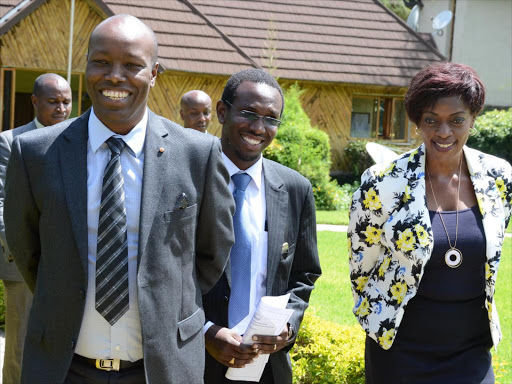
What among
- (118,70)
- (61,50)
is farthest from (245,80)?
(61,50)

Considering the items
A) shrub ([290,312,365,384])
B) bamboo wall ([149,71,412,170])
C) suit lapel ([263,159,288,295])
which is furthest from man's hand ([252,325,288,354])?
bamboo wall ([149,71,412,170])

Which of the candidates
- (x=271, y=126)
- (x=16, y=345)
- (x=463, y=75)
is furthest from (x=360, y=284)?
(x=16, y=345)

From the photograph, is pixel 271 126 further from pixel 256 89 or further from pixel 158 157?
pixel 158 157

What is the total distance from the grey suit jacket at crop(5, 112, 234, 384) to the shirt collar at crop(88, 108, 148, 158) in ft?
0.12

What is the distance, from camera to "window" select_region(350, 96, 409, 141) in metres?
24.4

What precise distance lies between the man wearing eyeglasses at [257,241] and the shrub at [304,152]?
46.6 ft

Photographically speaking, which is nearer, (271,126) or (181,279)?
(181,279)

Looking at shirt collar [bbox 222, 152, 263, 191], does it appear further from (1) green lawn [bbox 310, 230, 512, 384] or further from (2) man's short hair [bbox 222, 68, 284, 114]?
(1) green lawn [bbox 310, 230, 512, 384]

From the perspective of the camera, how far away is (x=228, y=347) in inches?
145

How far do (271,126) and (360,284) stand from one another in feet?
3.25

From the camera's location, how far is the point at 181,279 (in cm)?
313

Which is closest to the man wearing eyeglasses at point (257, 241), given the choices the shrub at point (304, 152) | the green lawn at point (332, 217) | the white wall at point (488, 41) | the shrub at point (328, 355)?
the shrub at point (328, 355)

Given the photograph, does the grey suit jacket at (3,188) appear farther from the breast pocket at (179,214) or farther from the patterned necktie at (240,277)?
the breast pocket at (179,214)

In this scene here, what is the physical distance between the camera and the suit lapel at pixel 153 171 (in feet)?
9.75
